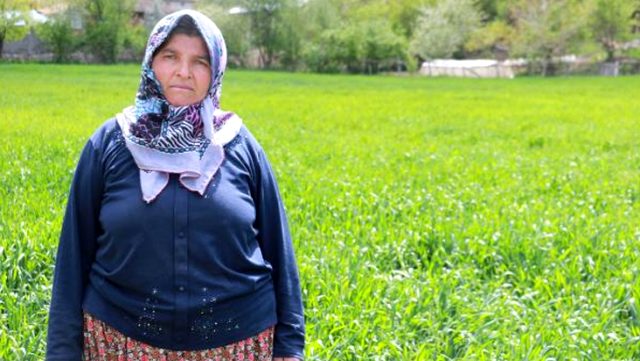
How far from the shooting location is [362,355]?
3.42 meters

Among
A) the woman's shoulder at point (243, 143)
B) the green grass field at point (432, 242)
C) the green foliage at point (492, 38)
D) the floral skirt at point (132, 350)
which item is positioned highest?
the green foliage at point (492, 38)

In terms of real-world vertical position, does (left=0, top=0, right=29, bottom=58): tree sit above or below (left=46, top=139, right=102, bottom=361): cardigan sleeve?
above

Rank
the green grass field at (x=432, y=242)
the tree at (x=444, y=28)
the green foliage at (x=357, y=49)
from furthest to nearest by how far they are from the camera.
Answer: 1. the tree at (x=444, y=28)
2. the green foliage at (x=357, y=49)
3. the green grass field at (x=432, y=242)

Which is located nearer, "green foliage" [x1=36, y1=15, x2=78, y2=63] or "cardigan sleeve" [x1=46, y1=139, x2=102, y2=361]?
"cardigan sleeve" [x1=46, y1=139, x2=102, y2=361]

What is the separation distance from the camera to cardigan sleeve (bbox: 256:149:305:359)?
7.34ft

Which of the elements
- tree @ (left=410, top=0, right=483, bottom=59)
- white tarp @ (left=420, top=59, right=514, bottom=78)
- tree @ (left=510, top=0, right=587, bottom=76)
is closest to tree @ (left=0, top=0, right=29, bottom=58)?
tree @ (left=410, top=0, right=483, bottom=59)

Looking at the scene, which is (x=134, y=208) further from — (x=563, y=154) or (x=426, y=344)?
(x=563, y=154)

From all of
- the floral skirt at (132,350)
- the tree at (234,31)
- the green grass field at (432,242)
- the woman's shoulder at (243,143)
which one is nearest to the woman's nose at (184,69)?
the woman's shoulder at (243,143)

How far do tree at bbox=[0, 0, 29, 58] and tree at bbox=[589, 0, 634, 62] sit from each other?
128 feet

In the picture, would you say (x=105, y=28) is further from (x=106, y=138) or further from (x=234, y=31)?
(x=106, y=138)

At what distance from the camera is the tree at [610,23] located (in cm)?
5525

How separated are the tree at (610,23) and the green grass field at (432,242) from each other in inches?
1866

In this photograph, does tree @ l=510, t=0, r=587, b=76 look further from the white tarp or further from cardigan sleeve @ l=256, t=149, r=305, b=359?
cardigan sleeve @ l=256, t=149, r=305, b=359

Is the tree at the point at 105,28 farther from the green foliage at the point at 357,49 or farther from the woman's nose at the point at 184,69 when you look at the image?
the woman's nose at the point at 184,69
